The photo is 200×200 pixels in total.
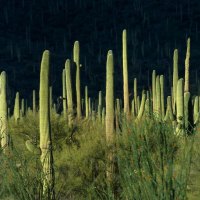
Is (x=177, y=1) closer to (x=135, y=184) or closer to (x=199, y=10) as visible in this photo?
(x=199, y=10)

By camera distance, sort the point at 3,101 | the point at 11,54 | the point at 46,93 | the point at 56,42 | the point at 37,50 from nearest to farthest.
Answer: the point at 46,93
the point at 3,101
the point at 11,54
the point at 37,50
the point at 56,42

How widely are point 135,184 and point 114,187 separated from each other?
11.1 feet

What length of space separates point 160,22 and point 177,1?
4.41m

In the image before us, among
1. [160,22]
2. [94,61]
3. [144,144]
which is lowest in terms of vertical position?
[144,144]

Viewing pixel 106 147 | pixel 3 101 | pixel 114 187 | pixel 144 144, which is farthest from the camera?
pixel 3 101

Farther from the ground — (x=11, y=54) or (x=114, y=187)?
(x=11, y=54)

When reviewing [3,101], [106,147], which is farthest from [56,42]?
[106,147]

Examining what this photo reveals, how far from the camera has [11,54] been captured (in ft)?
190

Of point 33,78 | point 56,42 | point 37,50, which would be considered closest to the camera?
point 33,78

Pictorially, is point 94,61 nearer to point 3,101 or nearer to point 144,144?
point 3,101

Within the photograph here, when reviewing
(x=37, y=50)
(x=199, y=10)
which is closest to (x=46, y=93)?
(x=37, y=50)

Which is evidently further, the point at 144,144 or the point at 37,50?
the point at 37,50

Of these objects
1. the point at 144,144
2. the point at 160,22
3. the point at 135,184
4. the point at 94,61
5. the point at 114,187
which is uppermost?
the point at 160,22

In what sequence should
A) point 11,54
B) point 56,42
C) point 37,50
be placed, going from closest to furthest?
1. point 11,54
2. point 37,50
3. point 56,42
